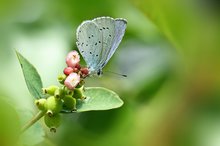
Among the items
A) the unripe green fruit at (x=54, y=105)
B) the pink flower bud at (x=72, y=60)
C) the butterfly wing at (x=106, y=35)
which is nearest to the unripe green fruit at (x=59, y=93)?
the unripe green fruit at (x=54, y=105)

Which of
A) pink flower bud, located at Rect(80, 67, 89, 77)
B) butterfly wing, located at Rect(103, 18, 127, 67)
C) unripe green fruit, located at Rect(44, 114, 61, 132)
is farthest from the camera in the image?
butterfly wing, located at Rect(103, 18, 127, 67)

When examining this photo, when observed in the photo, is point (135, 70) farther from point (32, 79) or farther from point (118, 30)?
point (32, 79)

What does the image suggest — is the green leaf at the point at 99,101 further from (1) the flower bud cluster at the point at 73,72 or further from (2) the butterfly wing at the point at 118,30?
(2) the butterfly wing at the point at 118,30

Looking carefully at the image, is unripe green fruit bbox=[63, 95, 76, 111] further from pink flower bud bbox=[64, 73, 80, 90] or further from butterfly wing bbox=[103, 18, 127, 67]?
butterfly wing bbox=[103, 18, 127, 67]

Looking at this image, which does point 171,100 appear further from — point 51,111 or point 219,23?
point 51,111

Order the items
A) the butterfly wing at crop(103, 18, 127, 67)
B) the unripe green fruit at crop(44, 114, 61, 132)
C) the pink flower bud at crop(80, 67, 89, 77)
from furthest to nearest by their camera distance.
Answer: the butterfly wing at crop(103, 18, 127, 67) < the pink flower bud at crop(80, 67, 89, 77) < the unripe green fruit at crop(44, 114, 61, 132)

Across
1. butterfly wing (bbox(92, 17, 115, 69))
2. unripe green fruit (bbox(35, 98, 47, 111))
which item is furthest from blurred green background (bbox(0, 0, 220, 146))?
butterfly wing (bbox(92, 17, 115, 69))
